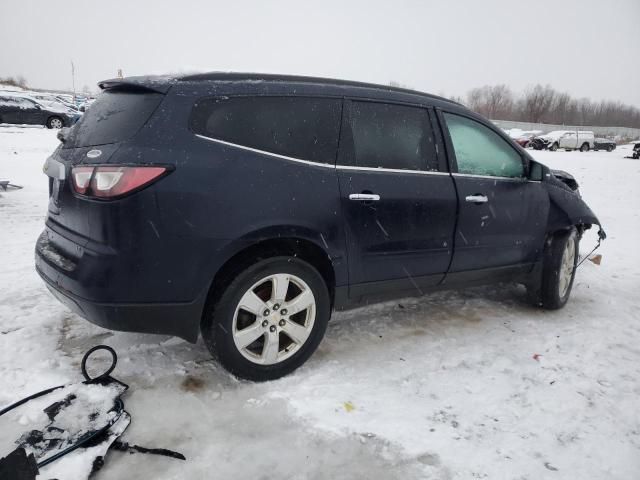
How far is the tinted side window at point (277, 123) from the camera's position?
2.64m

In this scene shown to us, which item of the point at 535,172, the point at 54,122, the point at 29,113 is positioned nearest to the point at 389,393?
the point at 535,172

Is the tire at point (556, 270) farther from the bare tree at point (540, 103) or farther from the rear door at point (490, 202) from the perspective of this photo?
the bare tree at point (540, 103)

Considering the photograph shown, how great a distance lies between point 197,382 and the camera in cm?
285

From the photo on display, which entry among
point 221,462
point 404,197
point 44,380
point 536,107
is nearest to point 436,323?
point 404,197

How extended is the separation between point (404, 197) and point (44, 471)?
248 cm

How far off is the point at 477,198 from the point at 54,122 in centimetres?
2262

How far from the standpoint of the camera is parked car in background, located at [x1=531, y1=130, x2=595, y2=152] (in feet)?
115

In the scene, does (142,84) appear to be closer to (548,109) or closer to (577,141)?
(577,141)

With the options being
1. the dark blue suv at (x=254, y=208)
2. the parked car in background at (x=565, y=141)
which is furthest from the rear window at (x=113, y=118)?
the parked car in background at (x=565, y=141)

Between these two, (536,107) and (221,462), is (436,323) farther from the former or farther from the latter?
(536,107)

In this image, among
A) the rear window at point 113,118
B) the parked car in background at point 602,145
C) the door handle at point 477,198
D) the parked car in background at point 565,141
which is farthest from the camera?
the parked car in background at point 602,145

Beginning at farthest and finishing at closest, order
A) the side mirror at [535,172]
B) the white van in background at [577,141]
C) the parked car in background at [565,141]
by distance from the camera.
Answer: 1. the white van in background at [577,141]
2. the parked car in background at [565,141]
3. the side mirror at [535,172]

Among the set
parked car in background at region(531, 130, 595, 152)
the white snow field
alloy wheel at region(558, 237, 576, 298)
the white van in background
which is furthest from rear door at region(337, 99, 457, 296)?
the white van in background

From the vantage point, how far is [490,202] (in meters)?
3.80
